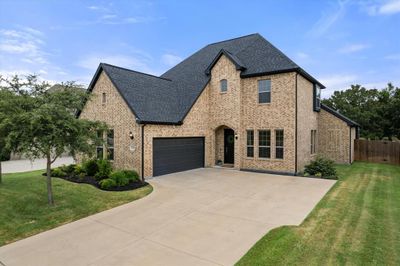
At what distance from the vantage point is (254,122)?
15.0m

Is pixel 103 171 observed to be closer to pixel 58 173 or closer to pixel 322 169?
pixel 58 173

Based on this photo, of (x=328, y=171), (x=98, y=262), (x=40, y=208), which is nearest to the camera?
(x=98, y=262)

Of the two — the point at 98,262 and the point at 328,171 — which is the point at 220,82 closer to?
the point at 328,171

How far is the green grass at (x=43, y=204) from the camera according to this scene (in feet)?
21.2

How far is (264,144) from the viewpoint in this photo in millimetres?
14844

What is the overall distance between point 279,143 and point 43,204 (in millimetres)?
11972

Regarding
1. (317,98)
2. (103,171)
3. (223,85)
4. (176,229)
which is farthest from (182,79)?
(176,229)

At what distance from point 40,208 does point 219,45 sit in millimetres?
17082

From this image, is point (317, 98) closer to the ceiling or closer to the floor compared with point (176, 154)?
closer to the ceiling

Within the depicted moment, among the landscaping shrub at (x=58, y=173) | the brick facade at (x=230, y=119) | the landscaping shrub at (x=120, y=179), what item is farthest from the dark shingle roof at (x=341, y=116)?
the landscaping shrub at (x=58, y=173)

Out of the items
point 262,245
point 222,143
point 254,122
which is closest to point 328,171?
point 254,122

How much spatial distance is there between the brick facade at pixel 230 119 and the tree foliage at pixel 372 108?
12.1m

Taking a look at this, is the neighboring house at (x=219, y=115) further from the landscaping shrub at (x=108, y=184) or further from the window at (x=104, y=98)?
the landscaping shrub at (x=108, y=184)

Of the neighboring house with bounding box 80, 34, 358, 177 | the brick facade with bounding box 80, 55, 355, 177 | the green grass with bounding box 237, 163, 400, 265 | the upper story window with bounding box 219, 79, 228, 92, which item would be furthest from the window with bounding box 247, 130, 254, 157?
the green grass with bounding box 237, 163, 400, 265
